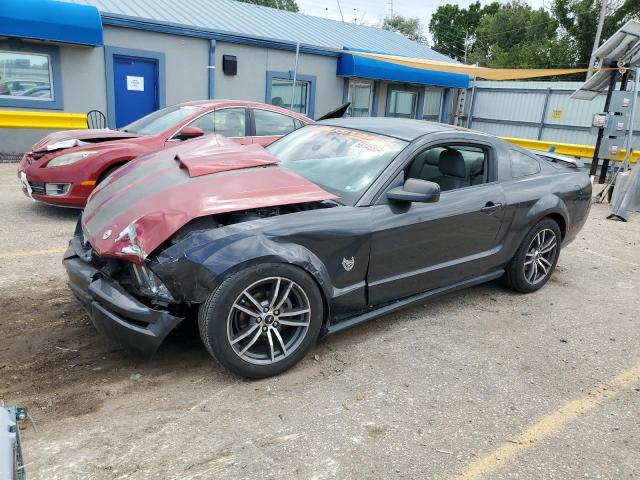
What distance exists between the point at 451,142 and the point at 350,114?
497 inches

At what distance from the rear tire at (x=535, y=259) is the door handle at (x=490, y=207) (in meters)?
0.54

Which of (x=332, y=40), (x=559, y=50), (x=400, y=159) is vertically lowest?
(x=400, y=159)

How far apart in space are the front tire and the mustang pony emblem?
279 millimetres

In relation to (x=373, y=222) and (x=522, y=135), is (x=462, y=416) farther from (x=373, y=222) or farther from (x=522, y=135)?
(x=522, y=135)

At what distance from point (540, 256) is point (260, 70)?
35.1ft

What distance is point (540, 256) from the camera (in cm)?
470

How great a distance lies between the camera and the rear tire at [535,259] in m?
4.48

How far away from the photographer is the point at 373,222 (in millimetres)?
3348

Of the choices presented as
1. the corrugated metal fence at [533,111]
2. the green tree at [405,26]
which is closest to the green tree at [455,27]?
the green tree at [405,26]

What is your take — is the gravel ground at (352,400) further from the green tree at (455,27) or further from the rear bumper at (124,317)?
the green tree at (455,27)

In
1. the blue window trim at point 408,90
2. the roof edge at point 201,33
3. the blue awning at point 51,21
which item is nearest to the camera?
the blue awning at point 51,21

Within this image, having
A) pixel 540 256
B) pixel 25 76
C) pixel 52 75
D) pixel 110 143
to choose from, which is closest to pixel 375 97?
pixel 52 75

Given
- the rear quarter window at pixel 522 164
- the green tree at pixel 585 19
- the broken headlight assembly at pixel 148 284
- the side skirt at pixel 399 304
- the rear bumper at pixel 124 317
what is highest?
the green tree at pixel 585 19

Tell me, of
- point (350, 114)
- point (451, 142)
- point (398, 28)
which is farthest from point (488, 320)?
point (398, 28)
